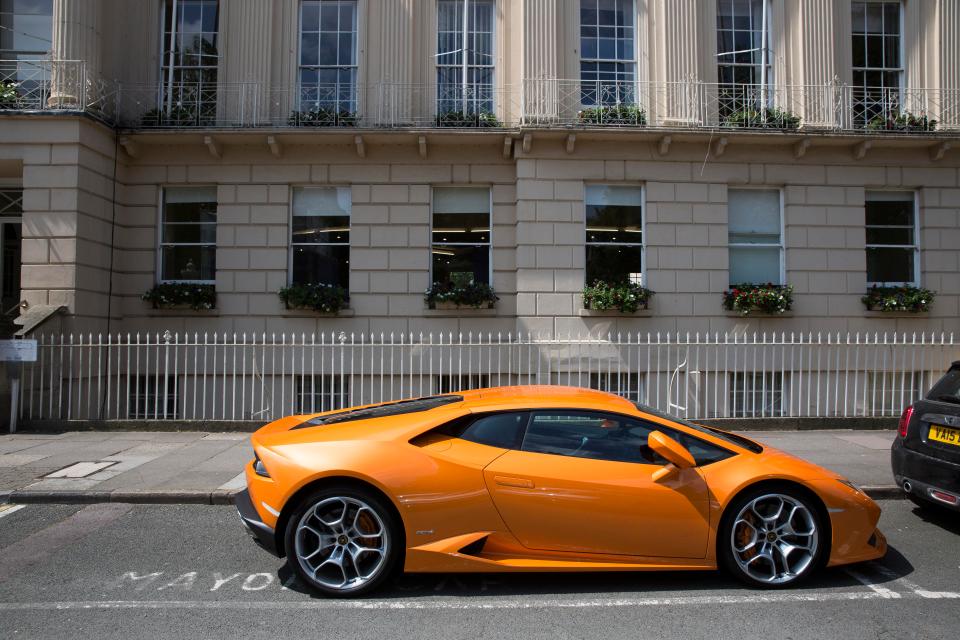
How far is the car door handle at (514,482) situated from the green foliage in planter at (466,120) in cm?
960

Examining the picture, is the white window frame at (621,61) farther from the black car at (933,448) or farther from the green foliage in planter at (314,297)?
the black car at (933,448)

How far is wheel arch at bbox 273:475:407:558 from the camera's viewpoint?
4336 millimetres

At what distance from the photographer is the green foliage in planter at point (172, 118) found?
1264cm

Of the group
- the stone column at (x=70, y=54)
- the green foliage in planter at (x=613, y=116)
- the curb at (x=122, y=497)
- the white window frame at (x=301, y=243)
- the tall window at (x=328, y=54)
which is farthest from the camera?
the tall window at (x=328, y=54)

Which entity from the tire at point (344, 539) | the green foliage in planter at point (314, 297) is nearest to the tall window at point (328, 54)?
the green foliage in planter at point (314, 297)

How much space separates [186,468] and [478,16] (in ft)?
34.1

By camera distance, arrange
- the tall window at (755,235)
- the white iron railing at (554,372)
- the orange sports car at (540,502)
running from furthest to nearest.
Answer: the tall window at (755,235) < the white iron railing at (554,372) < the orange sports car at (540,502)

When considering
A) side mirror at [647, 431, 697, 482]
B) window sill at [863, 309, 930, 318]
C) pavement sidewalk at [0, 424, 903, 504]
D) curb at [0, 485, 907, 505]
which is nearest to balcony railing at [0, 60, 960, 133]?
window sill at [863, 309, 930, 318]

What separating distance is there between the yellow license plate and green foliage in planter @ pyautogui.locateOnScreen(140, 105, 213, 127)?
41.8 feet

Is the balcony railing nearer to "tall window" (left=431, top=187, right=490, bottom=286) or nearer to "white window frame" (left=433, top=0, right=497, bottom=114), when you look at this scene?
"white window frame" (left=433, top=0, right=497, bottom=114)

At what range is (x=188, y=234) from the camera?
43.1 feet

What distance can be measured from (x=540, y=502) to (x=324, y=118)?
411 inches

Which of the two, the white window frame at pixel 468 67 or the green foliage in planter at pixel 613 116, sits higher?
the white window frame at pixel 468 67

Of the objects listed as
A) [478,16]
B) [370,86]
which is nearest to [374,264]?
[370,86]
